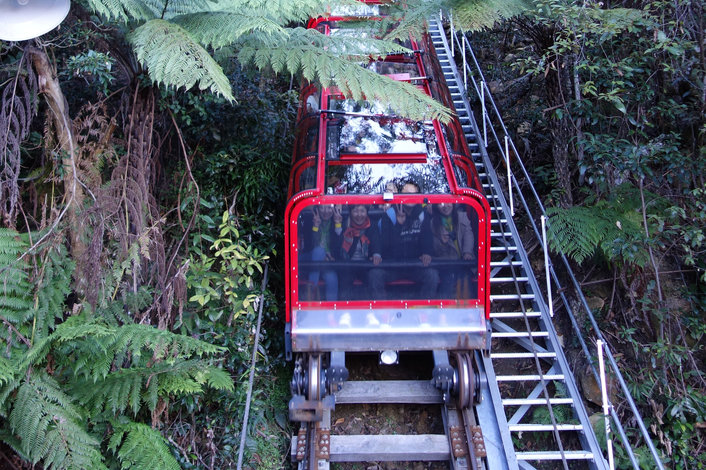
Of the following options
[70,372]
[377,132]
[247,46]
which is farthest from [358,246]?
[70,372]

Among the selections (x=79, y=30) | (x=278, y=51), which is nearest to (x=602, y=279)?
(x=278, y=51)

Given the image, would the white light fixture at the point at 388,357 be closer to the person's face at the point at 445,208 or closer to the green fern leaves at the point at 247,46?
the person's face at the point at 445,208

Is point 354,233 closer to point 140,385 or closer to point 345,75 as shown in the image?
point 345,75

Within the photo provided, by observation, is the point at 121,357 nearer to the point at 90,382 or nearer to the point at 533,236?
the point at 90,382

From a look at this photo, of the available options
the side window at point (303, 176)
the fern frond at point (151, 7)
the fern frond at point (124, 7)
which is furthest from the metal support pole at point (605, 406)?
the fern frond at point (124, 7)

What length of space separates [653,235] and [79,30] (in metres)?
6.56

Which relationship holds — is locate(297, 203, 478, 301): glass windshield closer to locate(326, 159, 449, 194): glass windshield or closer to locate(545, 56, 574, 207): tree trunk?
locate(326, 159, 449, 194): glass windshield

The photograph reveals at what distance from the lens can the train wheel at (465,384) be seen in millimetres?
5676

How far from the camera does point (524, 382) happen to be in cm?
673

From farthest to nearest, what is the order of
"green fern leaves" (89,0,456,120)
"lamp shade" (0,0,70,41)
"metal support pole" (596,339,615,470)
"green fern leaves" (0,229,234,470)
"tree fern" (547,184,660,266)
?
1. "tree fern" (547,184,660,266)
2. "metal support pole" (596,339,615,470)
3. "green fern leaves" (89,0,456,120)
4. "green fern leaves" (0,229,234,470)
5. "lamp shade" (0,0,70,41)

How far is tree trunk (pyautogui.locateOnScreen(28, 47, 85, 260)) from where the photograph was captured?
512 cm

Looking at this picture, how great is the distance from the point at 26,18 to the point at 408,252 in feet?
12.0

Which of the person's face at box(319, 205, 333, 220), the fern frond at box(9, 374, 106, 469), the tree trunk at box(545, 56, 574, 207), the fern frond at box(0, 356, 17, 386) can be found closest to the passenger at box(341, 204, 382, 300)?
the person's face at box(319, 205, 333, 220)

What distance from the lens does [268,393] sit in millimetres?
6242
